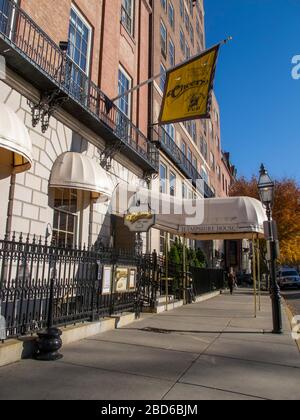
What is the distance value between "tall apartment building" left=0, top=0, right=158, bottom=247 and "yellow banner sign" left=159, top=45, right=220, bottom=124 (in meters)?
2.27

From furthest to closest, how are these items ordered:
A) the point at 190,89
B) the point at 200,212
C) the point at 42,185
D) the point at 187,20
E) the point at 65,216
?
the point at 187,20
the point at 200,212
the point at 190,89
the point at 65,216
the point at 42,185

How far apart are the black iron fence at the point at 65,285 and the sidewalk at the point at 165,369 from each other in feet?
2.44

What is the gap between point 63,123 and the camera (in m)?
11.6

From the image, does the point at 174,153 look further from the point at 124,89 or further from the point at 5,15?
the point at 5,15

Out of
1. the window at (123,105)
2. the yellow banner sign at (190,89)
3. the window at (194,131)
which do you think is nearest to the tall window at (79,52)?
the window at (123,105)

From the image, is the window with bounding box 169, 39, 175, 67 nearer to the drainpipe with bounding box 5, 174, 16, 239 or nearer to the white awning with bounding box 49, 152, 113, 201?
the white awning with bounding box 49, 152, 113, 201

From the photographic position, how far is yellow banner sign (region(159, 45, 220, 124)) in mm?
12492

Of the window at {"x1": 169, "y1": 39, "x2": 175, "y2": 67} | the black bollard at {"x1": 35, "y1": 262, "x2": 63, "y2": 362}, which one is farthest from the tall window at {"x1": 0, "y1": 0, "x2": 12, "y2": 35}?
the window at {"x1": 169, "y1": 39, "x2": 175, "y2": 67}

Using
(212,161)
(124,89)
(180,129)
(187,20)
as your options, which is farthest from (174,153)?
(212,161)

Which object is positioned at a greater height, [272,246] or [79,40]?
[79,40]

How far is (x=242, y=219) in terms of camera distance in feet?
40.0

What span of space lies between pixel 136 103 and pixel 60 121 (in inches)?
315

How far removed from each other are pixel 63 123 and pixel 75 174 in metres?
1.84
